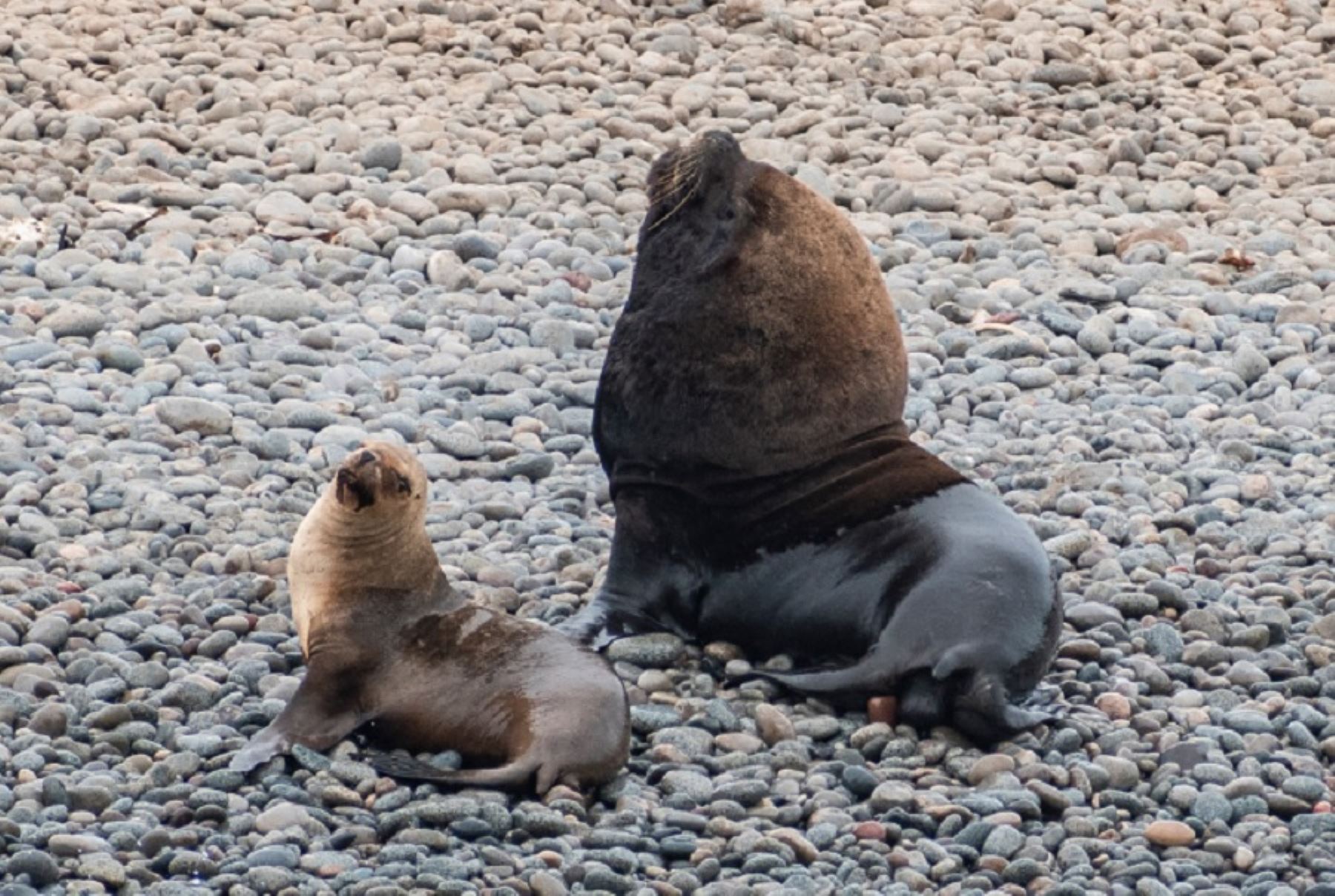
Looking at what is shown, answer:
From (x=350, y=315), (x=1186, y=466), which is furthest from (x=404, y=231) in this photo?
(x=1186, y=466)

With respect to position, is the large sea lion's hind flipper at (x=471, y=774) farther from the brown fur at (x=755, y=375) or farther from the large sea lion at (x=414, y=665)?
the brown fur at (x=755, y=375)

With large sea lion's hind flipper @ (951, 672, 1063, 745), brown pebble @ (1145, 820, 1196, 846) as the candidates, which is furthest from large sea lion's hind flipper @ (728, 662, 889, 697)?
brown pebble @ (1145, 820, 1196, 846)

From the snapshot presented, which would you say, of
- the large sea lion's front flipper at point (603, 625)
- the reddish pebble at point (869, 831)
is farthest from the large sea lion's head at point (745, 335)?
the reddish pebble at point (869, 831)

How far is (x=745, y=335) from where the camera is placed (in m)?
6.66

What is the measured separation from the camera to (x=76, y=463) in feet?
24.5

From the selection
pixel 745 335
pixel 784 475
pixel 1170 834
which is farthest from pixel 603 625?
pixel 1170 834

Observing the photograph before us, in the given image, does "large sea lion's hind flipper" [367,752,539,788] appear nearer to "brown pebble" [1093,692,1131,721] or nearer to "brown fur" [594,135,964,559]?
"brown fur" [594,135,964,559]

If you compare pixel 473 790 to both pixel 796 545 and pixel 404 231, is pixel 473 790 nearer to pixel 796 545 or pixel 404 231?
pixel 796 545

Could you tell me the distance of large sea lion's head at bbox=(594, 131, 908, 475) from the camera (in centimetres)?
660

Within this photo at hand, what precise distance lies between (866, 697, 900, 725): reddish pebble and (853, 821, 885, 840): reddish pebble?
27.5 inches

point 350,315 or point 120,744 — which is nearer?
point 120,744

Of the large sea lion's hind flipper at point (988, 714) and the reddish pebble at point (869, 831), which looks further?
the large sea lion's hind flipper at point (988, 714)

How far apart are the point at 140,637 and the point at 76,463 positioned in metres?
1.48

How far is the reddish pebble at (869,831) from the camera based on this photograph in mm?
5270
